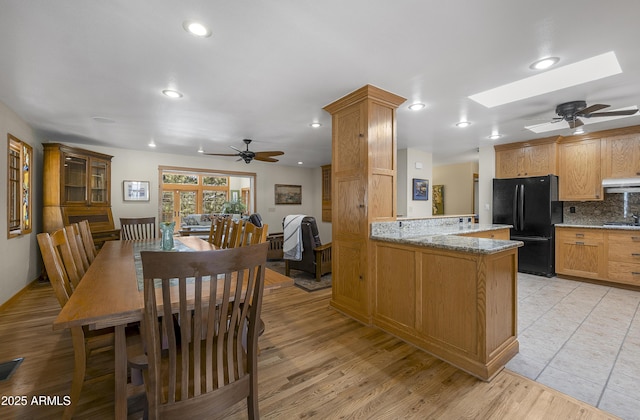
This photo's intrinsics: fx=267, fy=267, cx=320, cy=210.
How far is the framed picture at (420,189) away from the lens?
561 centimetres

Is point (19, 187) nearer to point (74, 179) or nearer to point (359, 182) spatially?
point (74, 179)

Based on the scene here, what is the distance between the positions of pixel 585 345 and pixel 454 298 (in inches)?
54.3

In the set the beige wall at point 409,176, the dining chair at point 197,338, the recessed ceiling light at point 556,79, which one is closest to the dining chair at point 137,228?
the dining chair at point 197,338

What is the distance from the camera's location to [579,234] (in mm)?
4258

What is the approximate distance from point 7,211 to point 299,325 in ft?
12.2

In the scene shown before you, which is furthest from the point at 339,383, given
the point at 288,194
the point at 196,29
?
the point at 288,194

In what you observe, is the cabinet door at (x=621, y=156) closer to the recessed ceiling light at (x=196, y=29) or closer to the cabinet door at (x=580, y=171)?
the cabinet door at (x=580, y=171)

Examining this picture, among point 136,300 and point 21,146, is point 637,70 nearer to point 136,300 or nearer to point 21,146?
point 136,300

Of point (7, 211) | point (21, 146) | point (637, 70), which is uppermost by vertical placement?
point (637, 70)

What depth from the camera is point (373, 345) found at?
233cm

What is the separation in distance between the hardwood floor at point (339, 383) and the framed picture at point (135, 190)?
3.29 metres

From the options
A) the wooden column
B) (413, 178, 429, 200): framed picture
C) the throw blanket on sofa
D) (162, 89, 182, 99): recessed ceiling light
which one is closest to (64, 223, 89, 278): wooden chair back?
(162, 89, 182, 99): recessed ceiling light

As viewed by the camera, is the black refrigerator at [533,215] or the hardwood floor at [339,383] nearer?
the hardwood floor at [339,383]

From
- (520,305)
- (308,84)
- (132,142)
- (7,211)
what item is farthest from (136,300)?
(132,142)
